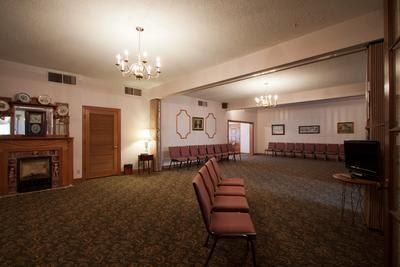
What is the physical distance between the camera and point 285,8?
8.13 ft

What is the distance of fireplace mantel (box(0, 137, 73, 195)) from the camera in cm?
399

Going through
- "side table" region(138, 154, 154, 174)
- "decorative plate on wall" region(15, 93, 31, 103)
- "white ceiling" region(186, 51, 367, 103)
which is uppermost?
"white ceiling" region(186, 51, 367, 103)

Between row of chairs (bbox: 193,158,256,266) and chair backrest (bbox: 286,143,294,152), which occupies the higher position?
chair backrest (bbox: 286,143,294,152)

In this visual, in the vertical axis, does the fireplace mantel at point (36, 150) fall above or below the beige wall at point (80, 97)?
below

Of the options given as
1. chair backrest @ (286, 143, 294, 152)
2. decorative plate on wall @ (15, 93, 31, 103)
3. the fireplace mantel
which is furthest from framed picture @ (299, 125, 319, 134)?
decorative plate on wall @ (15, 93, 31, 103)

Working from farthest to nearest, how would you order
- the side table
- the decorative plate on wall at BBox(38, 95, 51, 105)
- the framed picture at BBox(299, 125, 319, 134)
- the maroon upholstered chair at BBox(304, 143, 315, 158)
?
the framed picture at BBox(299, 125, 319, 134), the maroon upholstered chair at BBox(304, 143, 315, 158), the side table, the decorative plate on wall at BBox(38, 95, 51, 105)

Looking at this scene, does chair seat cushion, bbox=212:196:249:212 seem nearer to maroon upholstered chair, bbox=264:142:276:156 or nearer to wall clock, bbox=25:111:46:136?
wall clock, bbox=25:111:46:136

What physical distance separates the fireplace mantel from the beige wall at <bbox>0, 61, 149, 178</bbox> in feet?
1.35

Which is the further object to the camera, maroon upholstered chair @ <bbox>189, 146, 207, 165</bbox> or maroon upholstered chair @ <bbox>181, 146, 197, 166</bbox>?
maroon upholstered chair @ <bbox>189, 146, 207, 165</bbox>

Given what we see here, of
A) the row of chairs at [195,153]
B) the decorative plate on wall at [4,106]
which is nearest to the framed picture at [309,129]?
the row of chairs at [195,153]

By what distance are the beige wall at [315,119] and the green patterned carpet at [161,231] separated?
6.27 m

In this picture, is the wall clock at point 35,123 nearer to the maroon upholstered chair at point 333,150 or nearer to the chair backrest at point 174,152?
the chair backrest at point 174,152

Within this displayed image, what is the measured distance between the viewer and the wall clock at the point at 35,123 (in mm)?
4355

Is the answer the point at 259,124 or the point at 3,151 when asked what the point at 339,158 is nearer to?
the point at 259,124
